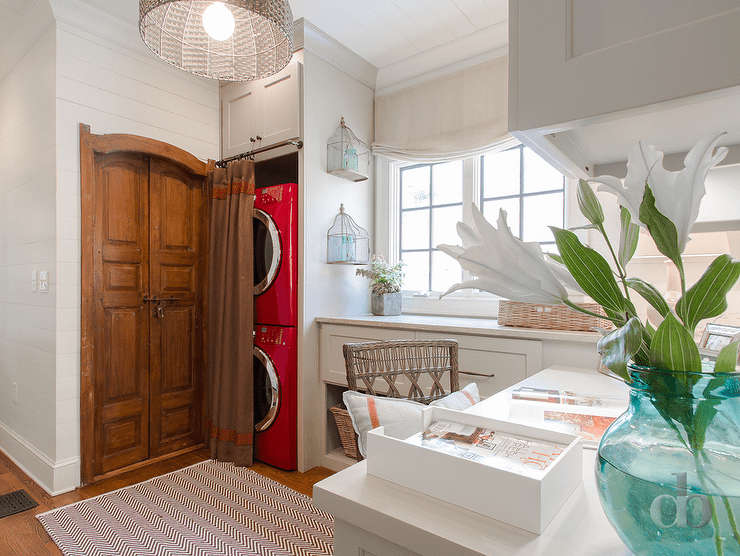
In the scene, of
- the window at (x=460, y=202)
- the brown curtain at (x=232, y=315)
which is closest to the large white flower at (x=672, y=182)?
the window at (x=460, y=202)

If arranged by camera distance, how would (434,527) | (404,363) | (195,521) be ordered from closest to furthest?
(434,527) < (404,363) < (195,521)

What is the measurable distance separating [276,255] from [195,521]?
59.4 inches

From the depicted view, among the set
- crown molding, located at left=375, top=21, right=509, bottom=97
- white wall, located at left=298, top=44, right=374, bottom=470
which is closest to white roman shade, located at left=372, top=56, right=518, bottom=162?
crown molding, located at left=375, top=21, right=509, bottom=97

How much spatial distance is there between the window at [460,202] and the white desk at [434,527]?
2.16 m

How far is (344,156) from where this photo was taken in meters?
2.88

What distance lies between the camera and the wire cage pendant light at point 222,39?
5.05ft

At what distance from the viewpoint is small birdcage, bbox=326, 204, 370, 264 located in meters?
2.91

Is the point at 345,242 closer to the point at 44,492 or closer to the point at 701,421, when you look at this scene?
the point at 44,492

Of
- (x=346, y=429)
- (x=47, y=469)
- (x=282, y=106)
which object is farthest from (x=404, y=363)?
(x=47, y=469)

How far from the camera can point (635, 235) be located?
0.52 m

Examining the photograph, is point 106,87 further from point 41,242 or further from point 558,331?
point 558,331

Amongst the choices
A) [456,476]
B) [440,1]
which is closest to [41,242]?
[440,1]

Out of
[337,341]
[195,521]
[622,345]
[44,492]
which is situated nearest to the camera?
[622,345]

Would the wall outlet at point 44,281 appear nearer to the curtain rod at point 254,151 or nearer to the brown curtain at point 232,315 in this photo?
the brown curtain at point 232,315
